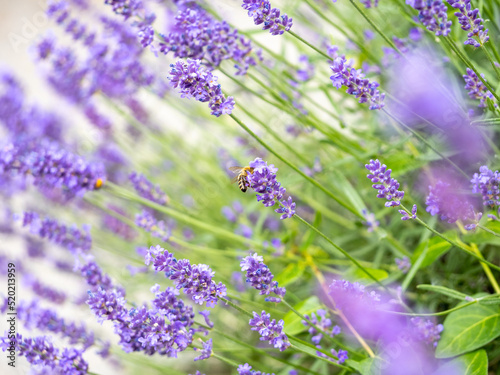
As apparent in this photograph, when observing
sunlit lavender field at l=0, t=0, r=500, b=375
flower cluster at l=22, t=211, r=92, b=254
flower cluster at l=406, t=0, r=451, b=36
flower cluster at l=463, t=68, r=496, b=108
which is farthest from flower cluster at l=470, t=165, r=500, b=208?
flower cluster at l=22, t=211, r=92, b=254

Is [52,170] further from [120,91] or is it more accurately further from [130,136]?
[130,136]

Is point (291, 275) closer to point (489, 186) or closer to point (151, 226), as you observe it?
point (151, 226)

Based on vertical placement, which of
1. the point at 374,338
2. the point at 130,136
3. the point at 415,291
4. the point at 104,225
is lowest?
the point at 374,338

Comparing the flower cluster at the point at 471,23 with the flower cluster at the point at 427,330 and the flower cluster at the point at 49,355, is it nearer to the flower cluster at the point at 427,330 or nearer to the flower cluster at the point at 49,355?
the flower cluster at the point at 427,330

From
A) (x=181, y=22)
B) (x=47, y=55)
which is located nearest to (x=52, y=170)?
(x=181, y=22)

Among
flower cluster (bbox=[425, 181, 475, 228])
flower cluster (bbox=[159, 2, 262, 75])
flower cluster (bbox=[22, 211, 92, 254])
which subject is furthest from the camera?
flower cluster (bbox=[22, 211, 92, 254])

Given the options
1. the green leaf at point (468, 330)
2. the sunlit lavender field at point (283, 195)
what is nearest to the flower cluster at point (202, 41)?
the sunlit lavender field at point (283, 195)

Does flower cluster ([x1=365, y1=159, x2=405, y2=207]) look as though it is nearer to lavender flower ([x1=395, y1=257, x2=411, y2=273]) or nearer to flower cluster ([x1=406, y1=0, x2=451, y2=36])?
flower cluster ([x1=406, y1=0, x2=451, y2=36])
